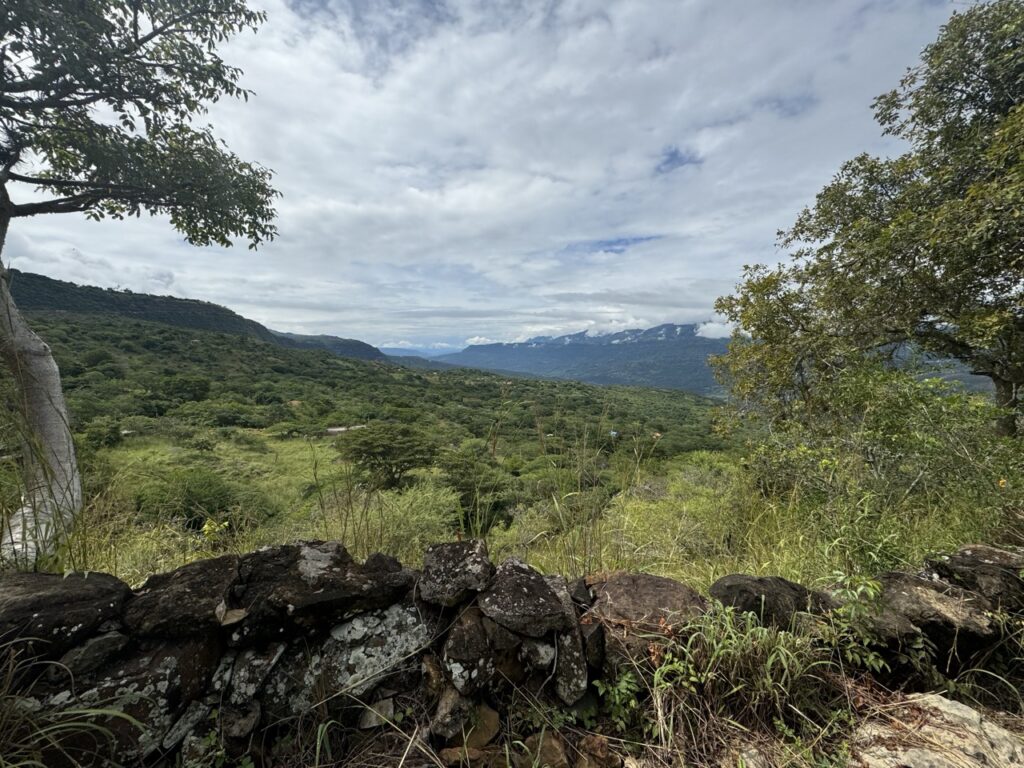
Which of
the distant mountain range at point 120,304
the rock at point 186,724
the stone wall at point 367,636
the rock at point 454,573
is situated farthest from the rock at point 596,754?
the distant mountain range at point 120,304

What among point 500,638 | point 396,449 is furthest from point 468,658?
point 396,449

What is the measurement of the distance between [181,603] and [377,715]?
898 mm

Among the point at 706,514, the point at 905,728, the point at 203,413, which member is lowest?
the point at 203,413

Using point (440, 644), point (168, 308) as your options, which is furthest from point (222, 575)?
point (168, 308)

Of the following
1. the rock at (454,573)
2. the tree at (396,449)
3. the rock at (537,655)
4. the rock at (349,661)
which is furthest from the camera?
the tree at (396,449)

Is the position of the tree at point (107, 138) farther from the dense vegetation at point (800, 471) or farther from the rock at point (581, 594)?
the rock at point (581, 594)

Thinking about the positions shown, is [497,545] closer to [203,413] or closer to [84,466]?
[84,466]

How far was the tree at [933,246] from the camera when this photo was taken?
219 inches

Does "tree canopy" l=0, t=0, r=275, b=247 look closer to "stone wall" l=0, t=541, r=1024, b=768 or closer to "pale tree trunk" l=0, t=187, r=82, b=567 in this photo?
"pale tree trunk" l=0, t=187, r=82, b=567

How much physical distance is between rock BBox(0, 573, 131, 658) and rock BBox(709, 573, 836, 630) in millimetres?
2575

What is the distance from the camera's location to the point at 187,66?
A: 383 cm

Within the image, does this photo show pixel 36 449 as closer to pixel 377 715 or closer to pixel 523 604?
pixel 377 715

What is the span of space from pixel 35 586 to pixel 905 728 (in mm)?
3404

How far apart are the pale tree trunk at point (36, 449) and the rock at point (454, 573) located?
166cm
